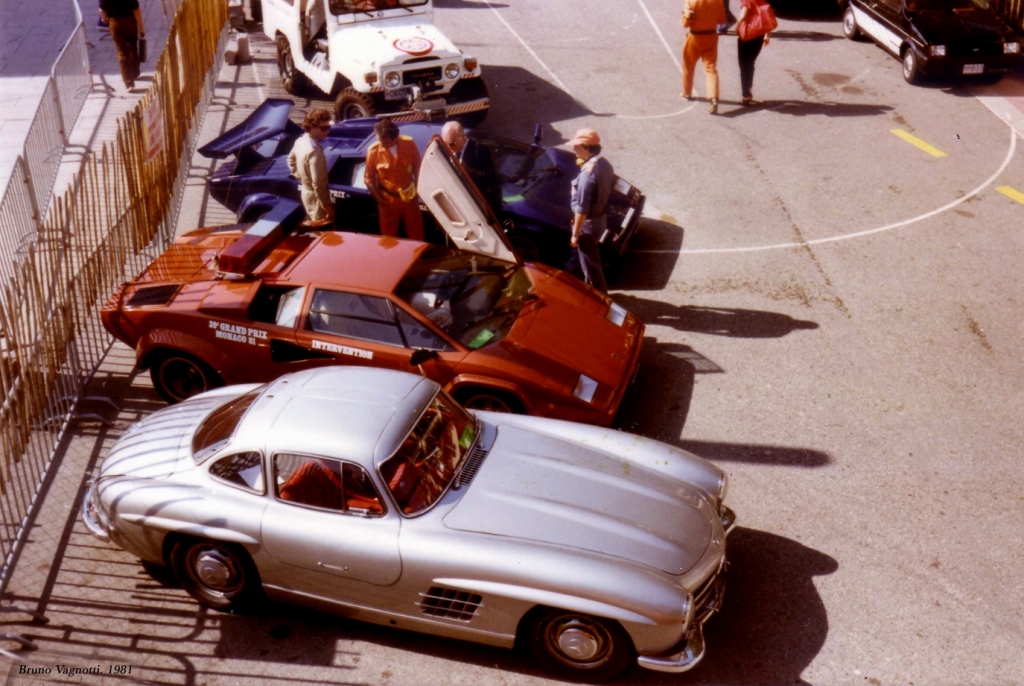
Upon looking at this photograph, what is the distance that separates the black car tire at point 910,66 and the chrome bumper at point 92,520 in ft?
42.4

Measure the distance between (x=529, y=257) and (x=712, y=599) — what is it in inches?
182

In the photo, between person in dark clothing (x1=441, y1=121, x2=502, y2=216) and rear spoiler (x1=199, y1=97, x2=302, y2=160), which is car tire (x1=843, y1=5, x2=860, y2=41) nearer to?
person in dark clothing (x1=441, y1=121, x2=502, y2=216)

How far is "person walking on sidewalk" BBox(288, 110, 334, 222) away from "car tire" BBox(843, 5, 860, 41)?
36.1ft

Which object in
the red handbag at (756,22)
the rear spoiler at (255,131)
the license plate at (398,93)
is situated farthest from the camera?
the red handbag at (756,22)

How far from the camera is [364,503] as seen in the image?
538 cm

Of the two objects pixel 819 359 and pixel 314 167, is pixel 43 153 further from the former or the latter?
pixel 819 359

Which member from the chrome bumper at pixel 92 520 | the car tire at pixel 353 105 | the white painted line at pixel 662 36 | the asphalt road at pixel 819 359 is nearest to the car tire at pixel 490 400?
the asphalt road at pixel 819 359

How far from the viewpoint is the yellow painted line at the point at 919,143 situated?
12.2 meters

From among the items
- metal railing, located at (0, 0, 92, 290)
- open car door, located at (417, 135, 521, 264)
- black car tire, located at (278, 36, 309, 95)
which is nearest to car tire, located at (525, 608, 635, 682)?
open car door, located at (417, 135, 521, 264)

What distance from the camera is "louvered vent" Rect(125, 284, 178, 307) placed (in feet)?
24.4

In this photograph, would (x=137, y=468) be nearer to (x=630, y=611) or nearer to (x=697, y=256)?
(x=630, y=611)

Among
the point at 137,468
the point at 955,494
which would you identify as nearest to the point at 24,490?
the point at 137,468

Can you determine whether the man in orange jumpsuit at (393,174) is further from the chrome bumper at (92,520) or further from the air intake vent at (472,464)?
the chrome bumper at (92,520)

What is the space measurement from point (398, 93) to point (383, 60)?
1.46ft
